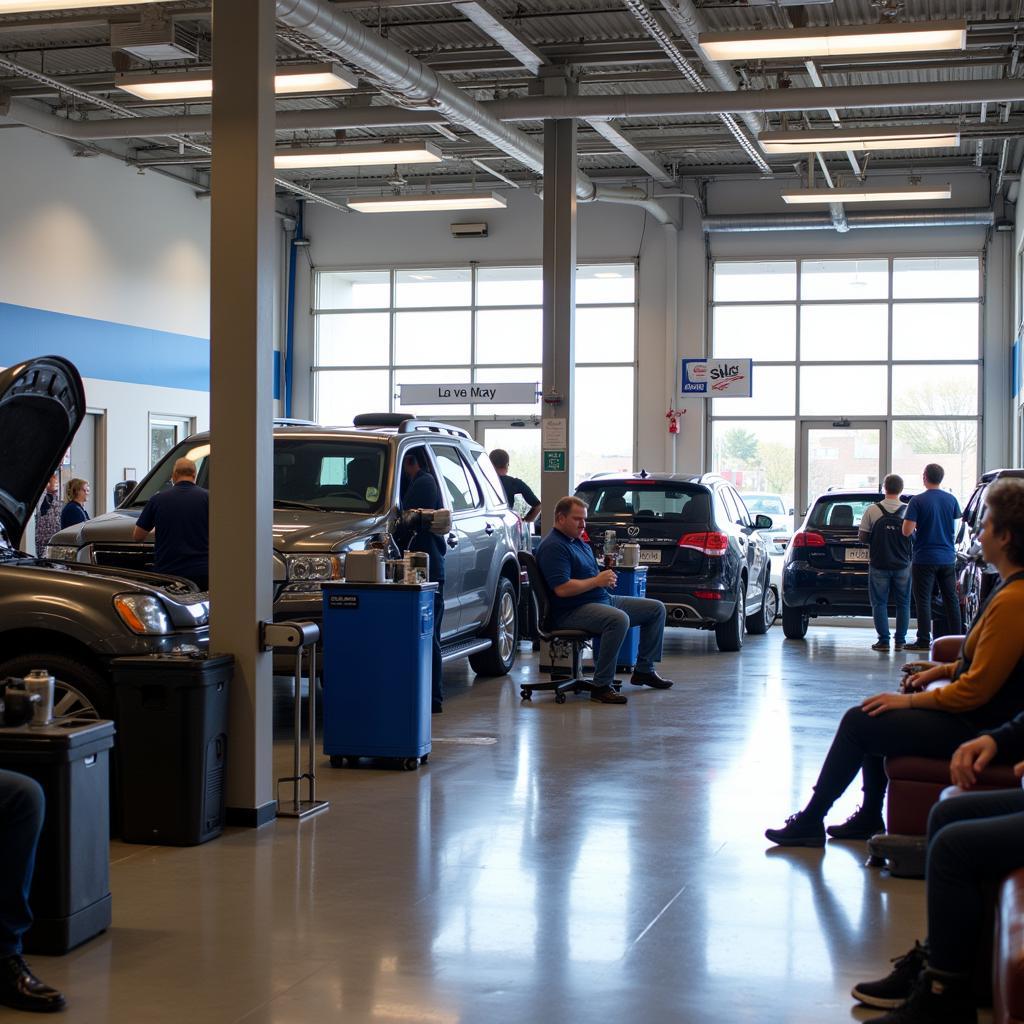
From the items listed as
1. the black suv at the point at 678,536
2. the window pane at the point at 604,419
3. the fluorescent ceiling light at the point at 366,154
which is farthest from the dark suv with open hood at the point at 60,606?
the window pane at the point at 604,419

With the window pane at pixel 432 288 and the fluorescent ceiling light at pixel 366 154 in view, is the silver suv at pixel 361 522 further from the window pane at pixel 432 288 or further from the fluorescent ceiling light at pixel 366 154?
the window pane at pixel 432 288

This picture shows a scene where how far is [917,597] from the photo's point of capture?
13.7 meters

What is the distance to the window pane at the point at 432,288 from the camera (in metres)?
24.0

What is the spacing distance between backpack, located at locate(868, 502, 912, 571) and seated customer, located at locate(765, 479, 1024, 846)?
7649mm

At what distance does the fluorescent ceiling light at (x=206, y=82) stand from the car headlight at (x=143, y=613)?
768cm

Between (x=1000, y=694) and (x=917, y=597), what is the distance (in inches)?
349

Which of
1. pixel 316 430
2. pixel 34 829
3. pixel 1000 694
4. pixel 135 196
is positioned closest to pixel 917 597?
pixel 316 430

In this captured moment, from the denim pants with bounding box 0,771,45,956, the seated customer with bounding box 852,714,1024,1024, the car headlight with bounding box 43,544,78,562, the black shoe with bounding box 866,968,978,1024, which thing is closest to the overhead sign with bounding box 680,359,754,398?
the car headlight with bounding box 43,544,78,562

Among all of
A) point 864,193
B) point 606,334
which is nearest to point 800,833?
point 864,193

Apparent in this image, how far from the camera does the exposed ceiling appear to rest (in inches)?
554

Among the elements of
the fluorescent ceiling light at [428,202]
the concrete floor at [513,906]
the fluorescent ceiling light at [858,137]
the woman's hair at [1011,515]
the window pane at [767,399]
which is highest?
the fluorescent ceiling light at [858,137]

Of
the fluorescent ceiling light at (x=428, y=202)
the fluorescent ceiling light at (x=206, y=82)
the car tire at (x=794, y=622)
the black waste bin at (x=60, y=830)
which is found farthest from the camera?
the fluorescent ceiling light at (x=428, y=202)

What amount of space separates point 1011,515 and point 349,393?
20.2m

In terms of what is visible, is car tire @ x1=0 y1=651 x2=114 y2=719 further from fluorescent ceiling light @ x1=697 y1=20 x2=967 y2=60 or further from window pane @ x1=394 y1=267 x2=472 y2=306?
window pane @ x1=394 y1=267 x2=472 y2=306
